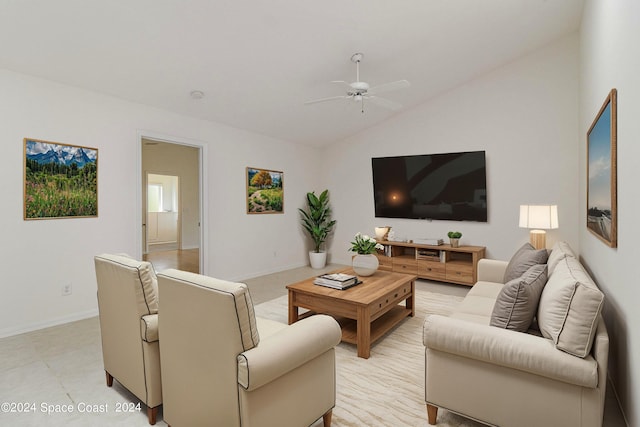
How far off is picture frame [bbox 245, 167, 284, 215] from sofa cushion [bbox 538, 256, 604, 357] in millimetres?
4701

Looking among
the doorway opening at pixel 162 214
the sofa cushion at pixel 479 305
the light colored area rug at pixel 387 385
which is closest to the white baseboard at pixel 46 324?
the light colored area rug at pixel 387 385

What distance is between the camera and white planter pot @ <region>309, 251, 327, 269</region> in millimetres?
6688

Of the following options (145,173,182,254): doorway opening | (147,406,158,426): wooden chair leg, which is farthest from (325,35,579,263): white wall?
(145,173,182,254): doorway opening

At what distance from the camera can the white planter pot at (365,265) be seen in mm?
3588

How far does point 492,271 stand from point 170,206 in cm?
951

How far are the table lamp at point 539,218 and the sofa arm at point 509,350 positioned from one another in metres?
2.99

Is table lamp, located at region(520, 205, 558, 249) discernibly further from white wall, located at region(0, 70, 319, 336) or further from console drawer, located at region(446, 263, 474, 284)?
white wall, located at region(0, 70, 319, 336)

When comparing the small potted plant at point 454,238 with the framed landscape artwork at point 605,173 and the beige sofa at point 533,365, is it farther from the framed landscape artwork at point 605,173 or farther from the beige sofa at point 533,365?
the beige sofa at point 533,365

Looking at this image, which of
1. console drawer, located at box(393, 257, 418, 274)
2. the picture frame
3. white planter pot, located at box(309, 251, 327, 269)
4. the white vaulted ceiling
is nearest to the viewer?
the white vaulted ceiling

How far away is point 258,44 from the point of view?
3.55 m

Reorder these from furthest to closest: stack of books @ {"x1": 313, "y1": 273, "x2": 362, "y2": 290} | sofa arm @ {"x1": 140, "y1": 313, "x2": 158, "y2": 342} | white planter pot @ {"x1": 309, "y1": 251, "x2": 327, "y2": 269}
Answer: white planter pot @ {"x1": 309, "y1": 251, "x2": 327, "y2": 269}
stack of books @ {"x1": 313, "y1": 273, "x2": 362, "y2": 290}
sofa arm @ {"x1": 140, "y1": 313, "x2": 158, "y2": 342}

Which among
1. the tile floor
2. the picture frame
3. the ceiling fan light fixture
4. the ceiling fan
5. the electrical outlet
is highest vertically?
the ceiling fan light fixture

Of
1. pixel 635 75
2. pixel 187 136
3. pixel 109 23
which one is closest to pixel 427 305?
pixel 635 75

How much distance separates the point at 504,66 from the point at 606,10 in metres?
2.82
